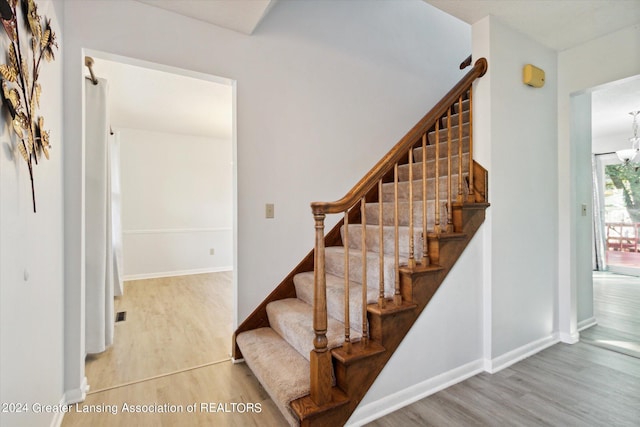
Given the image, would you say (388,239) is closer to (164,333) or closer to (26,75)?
(26,75)

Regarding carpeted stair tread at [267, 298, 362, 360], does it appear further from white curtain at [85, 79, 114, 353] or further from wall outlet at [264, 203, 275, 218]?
white curtain at [85, 79, 114, 353]

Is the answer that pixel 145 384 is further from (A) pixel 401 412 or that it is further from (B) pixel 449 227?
(B) pixel 449 227

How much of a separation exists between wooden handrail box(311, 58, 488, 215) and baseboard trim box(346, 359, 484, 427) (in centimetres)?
110

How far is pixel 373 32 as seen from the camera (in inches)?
118

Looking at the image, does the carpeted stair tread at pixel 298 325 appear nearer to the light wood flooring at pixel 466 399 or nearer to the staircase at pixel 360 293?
the staircase at pixel 360 293

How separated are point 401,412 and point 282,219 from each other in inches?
60.1

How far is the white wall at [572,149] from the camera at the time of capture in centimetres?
240

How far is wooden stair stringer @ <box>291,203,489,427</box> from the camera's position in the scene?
4.90 ft

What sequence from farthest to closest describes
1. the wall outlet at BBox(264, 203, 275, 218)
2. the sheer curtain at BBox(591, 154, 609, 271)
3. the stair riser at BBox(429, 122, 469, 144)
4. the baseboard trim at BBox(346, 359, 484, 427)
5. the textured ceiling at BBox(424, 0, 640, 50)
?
the sheer curtain at BBox(591, 154, 609, 271) → the stair riser at BBox(429, 122, 469, 144) → the wall outlet at BBox(264, 203, 275, 218) → the textured ceiling at BBox(424, 0, 640, 50) → the baseboard trim at BBox(346, 359, 484, 427)

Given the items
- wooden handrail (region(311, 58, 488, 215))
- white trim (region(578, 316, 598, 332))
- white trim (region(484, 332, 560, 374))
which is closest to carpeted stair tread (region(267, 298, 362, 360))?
wooden handrail (region(311, 58, 488, 215))

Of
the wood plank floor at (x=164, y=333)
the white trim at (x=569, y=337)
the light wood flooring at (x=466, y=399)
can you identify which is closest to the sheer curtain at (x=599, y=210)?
the white trim at (x=569, y=337)

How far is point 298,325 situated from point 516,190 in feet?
6.32

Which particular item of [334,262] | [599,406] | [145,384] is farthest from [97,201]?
[599,406]

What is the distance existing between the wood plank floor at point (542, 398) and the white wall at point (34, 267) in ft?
5.31
